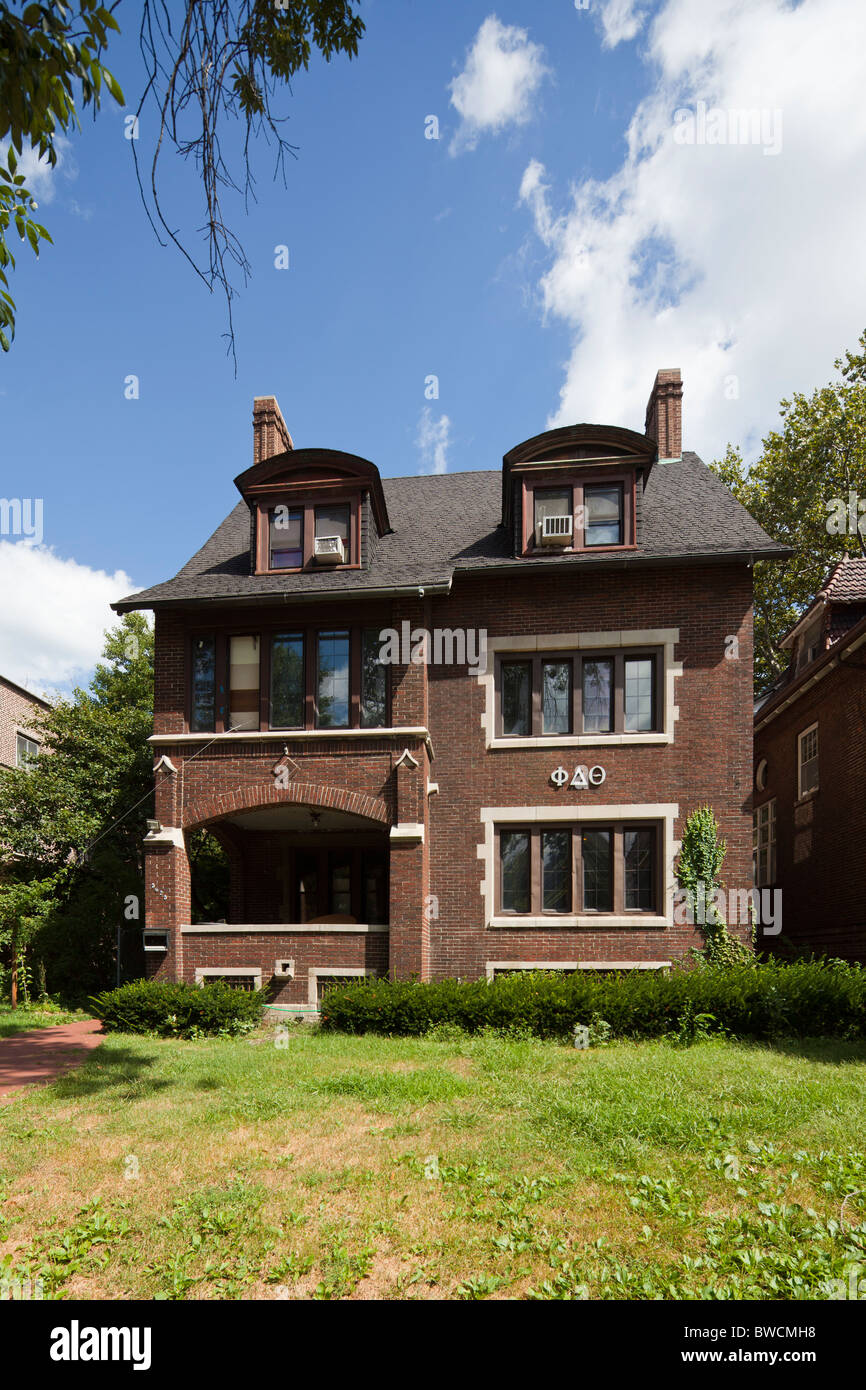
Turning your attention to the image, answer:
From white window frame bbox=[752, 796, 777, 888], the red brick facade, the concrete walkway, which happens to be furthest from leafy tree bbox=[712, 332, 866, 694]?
the concrete walkway

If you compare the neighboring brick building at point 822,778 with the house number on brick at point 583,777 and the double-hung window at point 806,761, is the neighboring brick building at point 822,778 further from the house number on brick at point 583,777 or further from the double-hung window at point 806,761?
the house number on brick at point 583,777

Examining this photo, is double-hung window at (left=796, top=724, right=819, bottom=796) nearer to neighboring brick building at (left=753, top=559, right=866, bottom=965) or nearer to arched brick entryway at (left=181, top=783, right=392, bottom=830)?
neighboring brick building at (left=753, top=559, right=866, bottom=965)

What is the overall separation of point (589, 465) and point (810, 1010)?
10240 millimetres

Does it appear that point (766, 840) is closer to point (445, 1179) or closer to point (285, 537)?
point (285, 537)

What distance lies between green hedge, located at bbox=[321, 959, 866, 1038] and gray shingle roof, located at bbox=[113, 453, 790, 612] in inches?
278

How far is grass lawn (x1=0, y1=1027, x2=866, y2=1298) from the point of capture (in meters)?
5.43

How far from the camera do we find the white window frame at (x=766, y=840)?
71.1 feet

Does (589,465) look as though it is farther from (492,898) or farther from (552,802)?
(492,898)

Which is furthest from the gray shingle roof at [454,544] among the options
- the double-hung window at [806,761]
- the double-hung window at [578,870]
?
the double-hung window at [806,761]

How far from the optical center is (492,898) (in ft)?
51.0

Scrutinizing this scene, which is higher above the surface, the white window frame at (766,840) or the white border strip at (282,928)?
the white window frame at (766,840)

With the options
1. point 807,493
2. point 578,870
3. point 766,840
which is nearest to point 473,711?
point 578,870

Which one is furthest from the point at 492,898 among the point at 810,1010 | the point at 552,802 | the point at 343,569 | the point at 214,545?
the point at 214,545

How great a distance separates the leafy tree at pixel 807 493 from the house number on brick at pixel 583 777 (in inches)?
521
